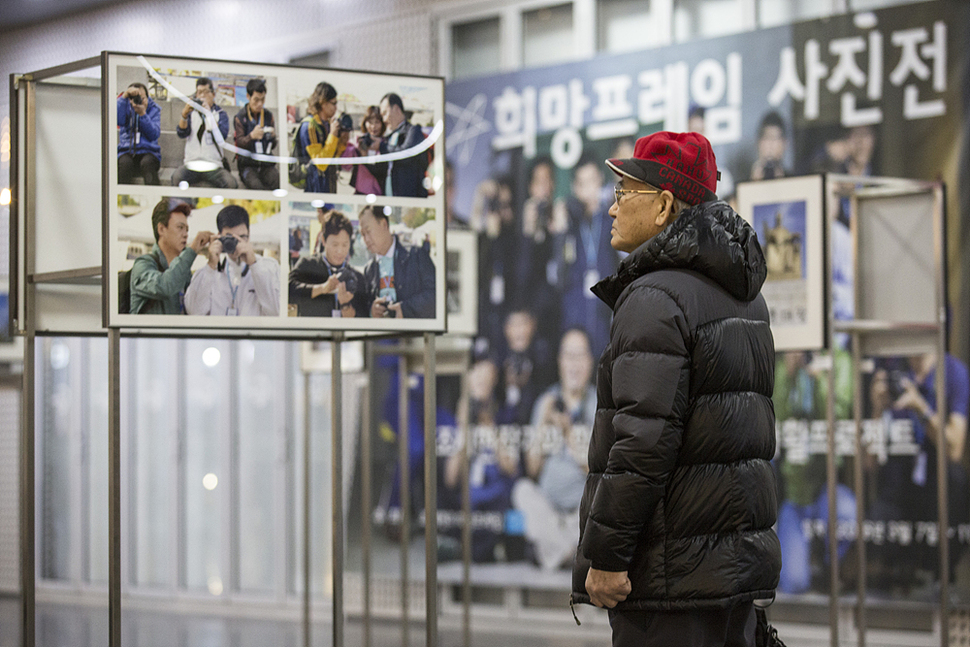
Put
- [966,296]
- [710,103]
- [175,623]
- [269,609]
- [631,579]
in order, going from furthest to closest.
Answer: [269,609] → [175,623] → [710,103] → [966,296] → [631,579]

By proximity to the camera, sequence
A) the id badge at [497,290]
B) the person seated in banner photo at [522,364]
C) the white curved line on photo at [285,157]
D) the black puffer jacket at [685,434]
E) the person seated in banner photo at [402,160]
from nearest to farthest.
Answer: the black puffer jacket at [685,434] < the white curved line on photo at [285,157] < the person seated in banner photo at [402,160] < the person seated in banner photo at [522,364] < the id badge at [497,290]

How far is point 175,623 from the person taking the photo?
7.63 meters

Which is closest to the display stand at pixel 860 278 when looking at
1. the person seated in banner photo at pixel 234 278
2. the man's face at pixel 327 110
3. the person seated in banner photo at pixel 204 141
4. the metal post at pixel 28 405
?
the man's face at pixel 327 110

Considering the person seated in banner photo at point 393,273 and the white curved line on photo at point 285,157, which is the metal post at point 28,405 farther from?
the person seated in banner photo at point 393,273

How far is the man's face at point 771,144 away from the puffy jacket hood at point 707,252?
385cm

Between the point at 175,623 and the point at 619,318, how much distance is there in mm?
6091

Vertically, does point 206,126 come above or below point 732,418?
above

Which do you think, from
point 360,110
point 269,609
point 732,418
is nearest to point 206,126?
point 360,110

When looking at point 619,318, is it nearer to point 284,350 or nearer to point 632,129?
point 632,129

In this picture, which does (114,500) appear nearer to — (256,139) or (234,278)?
(234,278)

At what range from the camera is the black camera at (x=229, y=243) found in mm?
3100

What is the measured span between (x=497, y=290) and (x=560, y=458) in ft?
3.87

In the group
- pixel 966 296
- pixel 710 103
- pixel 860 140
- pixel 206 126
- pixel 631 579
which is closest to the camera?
pixel 631 579

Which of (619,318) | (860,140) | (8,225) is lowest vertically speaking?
(619,318)
